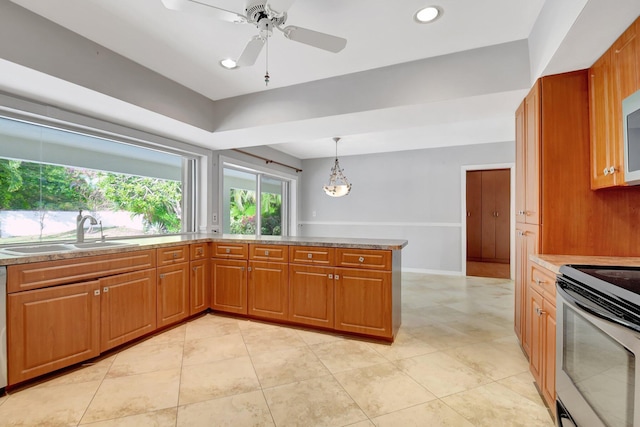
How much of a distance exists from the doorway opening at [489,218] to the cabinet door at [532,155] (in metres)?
4.63

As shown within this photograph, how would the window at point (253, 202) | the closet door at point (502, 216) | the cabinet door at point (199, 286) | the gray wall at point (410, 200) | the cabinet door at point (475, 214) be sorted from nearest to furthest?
the cabinet door at point (199, 286) < the window at point (253, 202) < the gray wall at point (410, 200) < the closet door at point (502, 216) < the cabinet door at point (475, 214)

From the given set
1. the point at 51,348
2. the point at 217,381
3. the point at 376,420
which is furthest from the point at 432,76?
the point at 51,348

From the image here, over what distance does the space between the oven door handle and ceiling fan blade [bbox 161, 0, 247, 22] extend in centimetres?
200

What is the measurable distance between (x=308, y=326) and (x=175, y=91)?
8.74ft

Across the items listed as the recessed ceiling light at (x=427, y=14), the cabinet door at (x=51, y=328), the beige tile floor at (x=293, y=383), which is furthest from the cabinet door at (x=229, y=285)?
the recessed ceiling light at (x=427, y=14)

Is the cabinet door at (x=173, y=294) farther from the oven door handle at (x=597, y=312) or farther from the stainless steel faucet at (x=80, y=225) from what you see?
the oven door handle at (x=597, y=312)

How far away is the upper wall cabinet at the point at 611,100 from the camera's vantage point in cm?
143

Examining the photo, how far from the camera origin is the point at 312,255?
274 centimetres

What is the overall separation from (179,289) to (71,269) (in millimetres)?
978

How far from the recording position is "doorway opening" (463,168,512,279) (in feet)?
21.2

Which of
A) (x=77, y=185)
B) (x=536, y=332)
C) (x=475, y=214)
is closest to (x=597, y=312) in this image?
(x=536, y=332)

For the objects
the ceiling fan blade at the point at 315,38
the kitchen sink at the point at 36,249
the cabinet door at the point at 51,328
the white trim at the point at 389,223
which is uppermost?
the ceiling fan blade at the point at 315,38

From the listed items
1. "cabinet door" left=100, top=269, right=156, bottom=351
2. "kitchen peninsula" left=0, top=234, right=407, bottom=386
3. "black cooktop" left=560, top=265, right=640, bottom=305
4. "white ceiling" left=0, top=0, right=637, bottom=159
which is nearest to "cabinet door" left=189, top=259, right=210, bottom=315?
"kitchen peninsula" left=0, top=234, right=407, bottom=386

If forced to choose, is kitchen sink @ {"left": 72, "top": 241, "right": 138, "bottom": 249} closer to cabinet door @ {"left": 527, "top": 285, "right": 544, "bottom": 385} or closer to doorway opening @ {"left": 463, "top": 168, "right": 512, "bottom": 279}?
cabinet door @ {"left": 527, "top": 285, "right": 544, "bottom": 385}
